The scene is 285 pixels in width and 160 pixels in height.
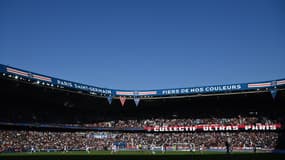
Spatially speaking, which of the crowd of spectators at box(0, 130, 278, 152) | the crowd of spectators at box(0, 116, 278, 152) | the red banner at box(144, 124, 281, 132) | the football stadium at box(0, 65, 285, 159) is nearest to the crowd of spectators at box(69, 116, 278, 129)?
the crowd of spectators at box(0, 116, 278, 152)

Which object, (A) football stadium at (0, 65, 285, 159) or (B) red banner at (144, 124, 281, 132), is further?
(B) red banner at (144, 124, 281, 132)

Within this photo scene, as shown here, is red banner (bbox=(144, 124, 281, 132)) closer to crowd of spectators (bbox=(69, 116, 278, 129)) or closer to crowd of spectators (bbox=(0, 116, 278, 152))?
crowd of spectators (bbox=(69, 116, 278, 129))

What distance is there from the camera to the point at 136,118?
259 ft

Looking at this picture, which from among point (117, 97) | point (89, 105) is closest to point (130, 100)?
point (117, 97)

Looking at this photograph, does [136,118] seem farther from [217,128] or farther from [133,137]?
[217,128]

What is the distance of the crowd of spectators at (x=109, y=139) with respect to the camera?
5692 cm

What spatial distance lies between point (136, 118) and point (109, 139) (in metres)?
9.55

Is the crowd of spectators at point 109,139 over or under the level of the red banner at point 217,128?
under

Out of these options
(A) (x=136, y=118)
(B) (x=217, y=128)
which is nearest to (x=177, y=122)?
(B) (x=217, y=128)

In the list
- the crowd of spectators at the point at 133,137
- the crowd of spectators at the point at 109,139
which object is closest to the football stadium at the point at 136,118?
the crowd of spectators at the point at 109,139

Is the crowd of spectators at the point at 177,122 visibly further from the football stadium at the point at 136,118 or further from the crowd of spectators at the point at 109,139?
the crowd of spectators at the point at 109,139

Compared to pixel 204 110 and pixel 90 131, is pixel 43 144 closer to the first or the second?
pixel 90 131

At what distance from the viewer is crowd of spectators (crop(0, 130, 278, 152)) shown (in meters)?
56.9

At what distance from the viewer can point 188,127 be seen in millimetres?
67750
